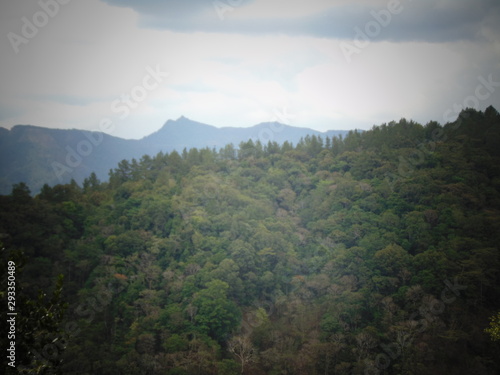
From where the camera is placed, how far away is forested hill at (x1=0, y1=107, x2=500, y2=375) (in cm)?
1941

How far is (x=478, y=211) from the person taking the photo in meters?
24.8

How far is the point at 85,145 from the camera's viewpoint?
65938 mm

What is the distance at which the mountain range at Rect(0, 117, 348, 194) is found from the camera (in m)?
69.7

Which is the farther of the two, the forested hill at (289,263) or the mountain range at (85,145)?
Answer: the mountain range at (85,145)

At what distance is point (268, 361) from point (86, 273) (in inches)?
582

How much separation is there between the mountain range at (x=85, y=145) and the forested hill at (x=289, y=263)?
28.8 meters

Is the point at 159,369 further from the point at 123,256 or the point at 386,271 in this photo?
the point at 386,271

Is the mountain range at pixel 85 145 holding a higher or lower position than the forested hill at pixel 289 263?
higher

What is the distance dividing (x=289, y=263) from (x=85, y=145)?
171ft

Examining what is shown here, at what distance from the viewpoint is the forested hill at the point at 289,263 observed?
1941 centimetres

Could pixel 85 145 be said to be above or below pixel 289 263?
above

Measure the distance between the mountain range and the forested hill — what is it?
2885 cm

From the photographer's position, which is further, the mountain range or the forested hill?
the mountain range

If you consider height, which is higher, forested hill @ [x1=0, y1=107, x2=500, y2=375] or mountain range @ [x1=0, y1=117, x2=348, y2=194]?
mountain range @ [x1=0, y1=117, x2=348, y2=194]
